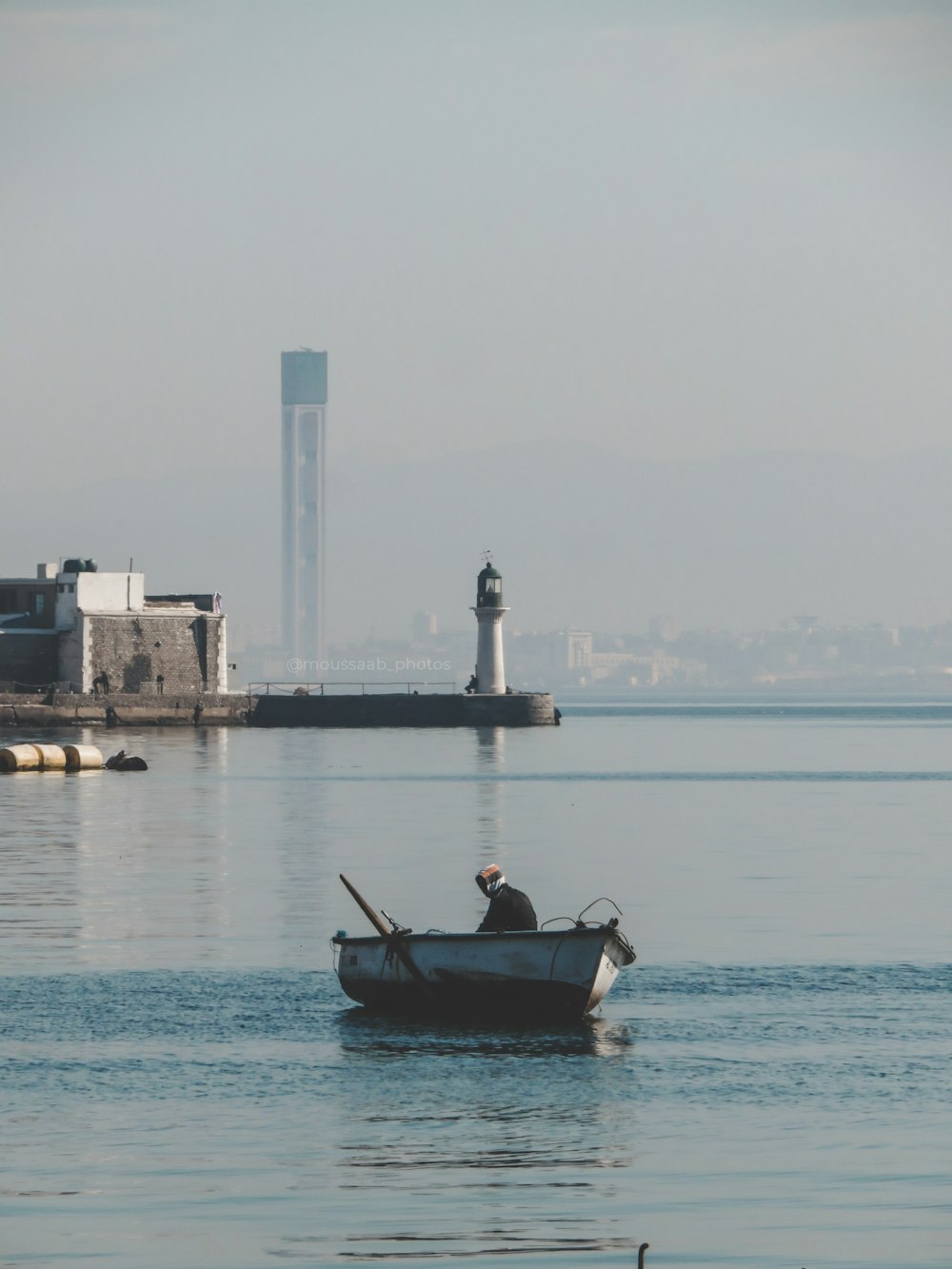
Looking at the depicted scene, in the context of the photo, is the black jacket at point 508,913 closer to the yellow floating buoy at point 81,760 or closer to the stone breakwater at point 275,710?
the yellow floating buoy at point 81,760

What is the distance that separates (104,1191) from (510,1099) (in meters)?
4.56

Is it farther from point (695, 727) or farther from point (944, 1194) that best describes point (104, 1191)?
point (695, 727)

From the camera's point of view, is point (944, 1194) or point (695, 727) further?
point (695, 727)

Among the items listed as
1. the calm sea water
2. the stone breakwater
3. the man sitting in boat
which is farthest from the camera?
the stone breakwater

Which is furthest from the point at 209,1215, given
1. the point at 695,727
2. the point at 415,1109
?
the point at 695,727

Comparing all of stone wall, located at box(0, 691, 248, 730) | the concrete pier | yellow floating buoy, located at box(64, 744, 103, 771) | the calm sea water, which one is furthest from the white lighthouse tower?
the calm sea water

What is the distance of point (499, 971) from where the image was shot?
23.2 m

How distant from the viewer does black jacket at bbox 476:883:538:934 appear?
23.4 meters

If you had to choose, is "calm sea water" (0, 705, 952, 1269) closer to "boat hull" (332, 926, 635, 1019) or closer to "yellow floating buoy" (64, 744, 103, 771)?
"boat hull" (332, 926, 635, 1019)

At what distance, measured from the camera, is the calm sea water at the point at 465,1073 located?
49.1ft

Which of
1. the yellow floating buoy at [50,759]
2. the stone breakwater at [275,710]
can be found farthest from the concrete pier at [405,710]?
the yellow floating buoy at [50,759]

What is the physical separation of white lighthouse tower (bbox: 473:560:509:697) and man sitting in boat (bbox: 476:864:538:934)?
10238cm

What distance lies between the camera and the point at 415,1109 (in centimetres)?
1894

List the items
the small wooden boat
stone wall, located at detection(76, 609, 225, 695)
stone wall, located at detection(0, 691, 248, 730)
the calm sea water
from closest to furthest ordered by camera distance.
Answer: the calm sea water → the small wooden boat → stone wall, located at detection(0, 691, 248, 730) → stone wall, located at detection(76, 609, 225, 695)
